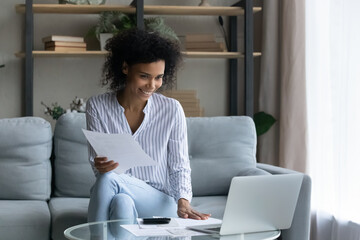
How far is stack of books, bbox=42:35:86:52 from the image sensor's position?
388 centimetres

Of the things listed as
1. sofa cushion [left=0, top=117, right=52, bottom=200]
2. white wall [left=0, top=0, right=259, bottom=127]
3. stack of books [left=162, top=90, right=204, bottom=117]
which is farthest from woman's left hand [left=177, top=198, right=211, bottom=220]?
white wall [left=0, top=0, right=259, bottom=127]

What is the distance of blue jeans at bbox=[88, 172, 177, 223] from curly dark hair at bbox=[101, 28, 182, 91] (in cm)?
45

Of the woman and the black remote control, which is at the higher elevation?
the woman

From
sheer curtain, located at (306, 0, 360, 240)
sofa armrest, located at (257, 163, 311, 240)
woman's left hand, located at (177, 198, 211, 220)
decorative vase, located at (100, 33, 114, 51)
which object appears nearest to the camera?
woman's left hand, located at (177, 198, 211, 220)

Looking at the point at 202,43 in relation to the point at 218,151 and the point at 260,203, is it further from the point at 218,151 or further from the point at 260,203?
the point at 260,203

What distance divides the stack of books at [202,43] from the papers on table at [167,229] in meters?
2.16

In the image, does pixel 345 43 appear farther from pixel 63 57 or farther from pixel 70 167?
pixel 63 57

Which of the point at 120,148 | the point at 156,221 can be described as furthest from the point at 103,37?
the point at 156,221

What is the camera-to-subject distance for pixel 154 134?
99.8 inches

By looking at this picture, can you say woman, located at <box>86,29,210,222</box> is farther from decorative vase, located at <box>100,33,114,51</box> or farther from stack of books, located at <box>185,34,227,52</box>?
stack of books, located at <box>185,34,227,52</box>

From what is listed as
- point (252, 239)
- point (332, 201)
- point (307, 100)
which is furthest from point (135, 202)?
point (307, 100)

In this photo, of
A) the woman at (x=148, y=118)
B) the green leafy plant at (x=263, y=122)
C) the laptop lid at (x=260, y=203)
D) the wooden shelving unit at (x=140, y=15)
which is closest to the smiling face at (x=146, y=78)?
the woman at (x=148, y=118)

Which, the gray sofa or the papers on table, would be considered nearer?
the papers on table

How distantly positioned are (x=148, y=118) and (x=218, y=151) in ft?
2.42
